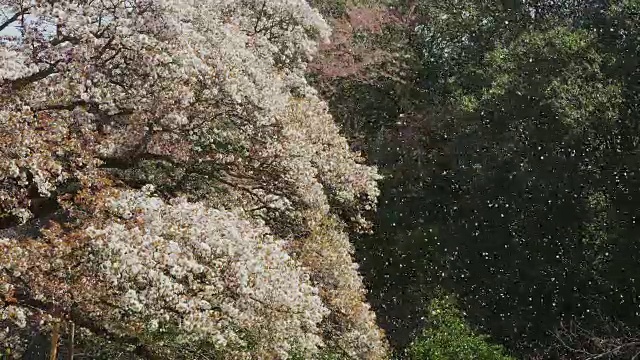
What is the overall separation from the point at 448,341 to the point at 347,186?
198 inches

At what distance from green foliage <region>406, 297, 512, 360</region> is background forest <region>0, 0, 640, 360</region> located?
0.08m

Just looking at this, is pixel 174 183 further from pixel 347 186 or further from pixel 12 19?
pixel 12 19

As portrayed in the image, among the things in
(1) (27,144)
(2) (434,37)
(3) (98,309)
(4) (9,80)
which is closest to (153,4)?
(4) (9,80)

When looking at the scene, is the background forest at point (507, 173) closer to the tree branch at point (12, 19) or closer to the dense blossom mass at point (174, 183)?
the dense blossom mass at point (174, 183)

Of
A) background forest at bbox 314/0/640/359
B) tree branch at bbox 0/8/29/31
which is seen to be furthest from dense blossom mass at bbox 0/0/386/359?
background forest at bbox 314/0/640/359

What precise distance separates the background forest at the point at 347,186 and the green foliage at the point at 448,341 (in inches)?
3.0

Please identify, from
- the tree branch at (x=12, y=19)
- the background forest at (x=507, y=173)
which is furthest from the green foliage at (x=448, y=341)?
the tree branch at (x=12, y=19)

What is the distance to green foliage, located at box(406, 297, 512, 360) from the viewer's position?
15203 millimetres

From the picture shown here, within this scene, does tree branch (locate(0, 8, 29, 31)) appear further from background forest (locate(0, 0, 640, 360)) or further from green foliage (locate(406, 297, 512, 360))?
green foliage (locate(406, 297, 512, 360))

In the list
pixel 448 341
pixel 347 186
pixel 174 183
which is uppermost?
pixel 347 186

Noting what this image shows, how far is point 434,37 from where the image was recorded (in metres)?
22.0

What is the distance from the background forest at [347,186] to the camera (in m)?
7.86

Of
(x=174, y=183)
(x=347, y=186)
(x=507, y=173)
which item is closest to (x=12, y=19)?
(x=174, y=183)

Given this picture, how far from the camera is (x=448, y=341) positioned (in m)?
15.6
